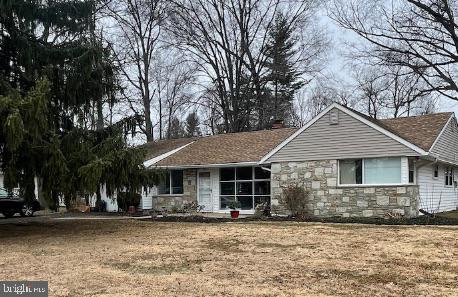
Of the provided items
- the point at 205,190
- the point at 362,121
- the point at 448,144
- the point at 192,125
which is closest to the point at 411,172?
the point at 362,121

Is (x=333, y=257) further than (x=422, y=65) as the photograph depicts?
No

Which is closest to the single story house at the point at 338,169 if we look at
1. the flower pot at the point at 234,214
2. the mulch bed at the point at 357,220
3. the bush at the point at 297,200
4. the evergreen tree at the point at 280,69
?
the bush at the point at 297,200

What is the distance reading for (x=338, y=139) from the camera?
19.4m

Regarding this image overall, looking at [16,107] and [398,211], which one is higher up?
[16,107]

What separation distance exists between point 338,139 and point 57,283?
46.3 feet

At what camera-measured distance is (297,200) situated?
1981 centimetres

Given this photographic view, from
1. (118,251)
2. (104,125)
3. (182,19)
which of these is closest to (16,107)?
(118,251)

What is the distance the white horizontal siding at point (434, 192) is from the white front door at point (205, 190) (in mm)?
9667

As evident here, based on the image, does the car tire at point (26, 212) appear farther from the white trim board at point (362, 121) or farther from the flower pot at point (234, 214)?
the white trim board at point (362, 121)

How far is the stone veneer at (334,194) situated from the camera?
17.8 metres

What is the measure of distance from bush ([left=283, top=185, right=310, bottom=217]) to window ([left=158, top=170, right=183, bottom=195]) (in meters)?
7.02

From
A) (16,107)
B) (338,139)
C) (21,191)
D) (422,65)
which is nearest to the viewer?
(16,107)

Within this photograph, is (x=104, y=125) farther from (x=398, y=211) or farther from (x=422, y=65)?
(x=422, y=65)

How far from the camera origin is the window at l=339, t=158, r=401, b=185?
1813cm
